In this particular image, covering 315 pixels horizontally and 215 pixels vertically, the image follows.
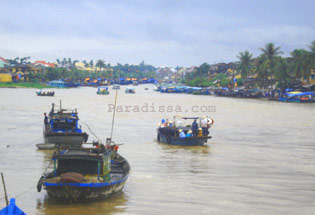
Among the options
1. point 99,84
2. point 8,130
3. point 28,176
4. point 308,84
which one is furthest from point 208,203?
point 99,84

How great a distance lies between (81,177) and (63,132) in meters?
9.34

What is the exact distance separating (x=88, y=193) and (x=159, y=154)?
8.40 meters

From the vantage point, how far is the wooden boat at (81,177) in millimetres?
11562

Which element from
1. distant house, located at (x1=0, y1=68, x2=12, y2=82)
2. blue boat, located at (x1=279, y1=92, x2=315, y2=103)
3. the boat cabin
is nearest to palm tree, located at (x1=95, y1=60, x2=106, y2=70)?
distant house, located at (x1=0, y1=68, x2=12, y2=82)

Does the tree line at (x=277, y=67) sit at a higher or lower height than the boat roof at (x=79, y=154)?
higher

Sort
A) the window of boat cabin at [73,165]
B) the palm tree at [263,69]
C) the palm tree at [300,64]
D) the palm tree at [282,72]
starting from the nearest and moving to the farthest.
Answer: the window of boat cabin at [73,165]
the palm tree at [300,64]
the palm tree at [282,72]
the palm tree at [263,69]

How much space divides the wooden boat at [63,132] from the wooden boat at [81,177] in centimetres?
701

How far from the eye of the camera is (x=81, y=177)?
459 inches

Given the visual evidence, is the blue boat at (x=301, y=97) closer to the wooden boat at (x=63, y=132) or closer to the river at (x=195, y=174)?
the river at (x=195, y=174)

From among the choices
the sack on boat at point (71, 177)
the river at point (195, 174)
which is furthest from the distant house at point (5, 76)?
the sack on boat at point (71, 177)

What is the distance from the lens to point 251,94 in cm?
7569

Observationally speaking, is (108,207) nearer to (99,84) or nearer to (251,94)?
(251,94)

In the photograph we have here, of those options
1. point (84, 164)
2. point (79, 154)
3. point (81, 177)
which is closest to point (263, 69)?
point (79, 154)

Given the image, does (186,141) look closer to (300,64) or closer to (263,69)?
(300,64)
